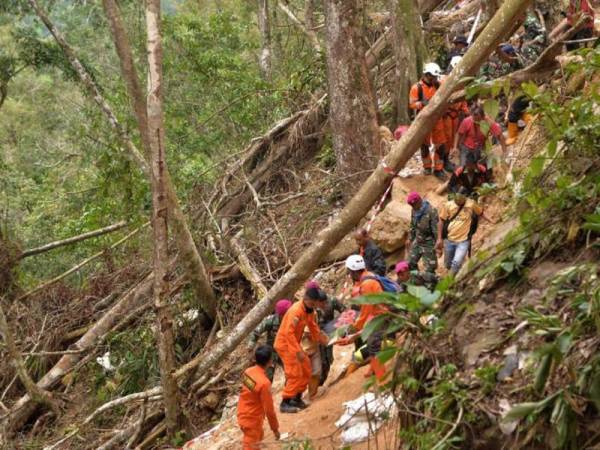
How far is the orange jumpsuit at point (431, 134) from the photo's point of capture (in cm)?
900

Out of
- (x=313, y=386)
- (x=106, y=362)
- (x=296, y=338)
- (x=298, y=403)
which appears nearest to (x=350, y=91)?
(x=313, y=386)

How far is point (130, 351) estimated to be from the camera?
1095 centimetres

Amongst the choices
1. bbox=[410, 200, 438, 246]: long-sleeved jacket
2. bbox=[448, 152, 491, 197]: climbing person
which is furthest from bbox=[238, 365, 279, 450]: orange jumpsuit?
bbox=[448, 152, 491, 197]: climbing person

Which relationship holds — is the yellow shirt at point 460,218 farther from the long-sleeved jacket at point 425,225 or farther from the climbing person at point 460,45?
the climbing person at point 460,45

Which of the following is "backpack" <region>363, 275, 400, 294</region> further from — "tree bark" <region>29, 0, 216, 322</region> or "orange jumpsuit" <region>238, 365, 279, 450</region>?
"tree bark" <region>29, 0, 216, 322</region>

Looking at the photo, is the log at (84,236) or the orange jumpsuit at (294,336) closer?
the orange jumpsuit at (294,336)

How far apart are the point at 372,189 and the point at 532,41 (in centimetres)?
416

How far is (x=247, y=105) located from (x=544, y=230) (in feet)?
36.1

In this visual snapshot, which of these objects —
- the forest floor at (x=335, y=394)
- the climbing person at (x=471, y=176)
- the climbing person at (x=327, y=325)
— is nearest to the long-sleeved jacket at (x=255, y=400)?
the forest floor at (x=335, y=394)

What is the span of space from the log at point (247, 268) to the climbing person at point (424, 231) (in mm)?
2683

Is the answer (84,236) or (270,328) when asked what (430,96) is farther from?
(84,236)

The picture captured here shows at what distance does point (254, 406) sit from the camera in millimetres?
5980

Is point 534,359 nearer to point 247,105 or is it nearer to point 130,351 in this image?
point 130,351

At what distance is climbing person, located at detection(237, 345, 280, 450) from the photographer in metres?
5.80
